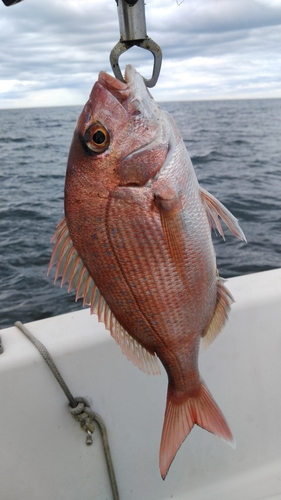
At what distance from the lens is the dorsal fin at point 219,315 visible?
5.34ft

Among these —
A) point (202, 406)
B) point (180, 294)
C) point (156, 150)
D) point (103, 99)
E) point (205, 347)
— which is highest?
point (103, 99)

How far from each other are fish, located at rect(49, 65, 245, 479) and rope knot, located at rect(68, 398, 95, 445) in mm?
758

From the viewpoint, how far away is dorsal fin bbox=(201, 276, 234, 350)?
1628 mm

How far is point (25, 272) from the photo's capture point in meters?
6.90

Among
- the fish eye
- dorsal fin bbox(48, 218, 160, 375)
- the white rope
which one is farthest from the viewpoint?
the white rope

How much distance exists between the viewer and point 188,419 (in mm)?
1666

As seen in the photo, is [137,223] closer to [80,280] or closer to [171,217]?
[171,217]

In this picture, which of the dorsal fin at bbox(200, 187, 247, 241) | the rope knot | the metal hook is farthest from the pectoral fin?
the rope knot

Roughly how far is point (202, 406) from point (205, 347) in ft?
0.74

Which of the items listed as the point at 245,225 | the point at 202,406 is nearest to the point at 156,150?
the point at 202,406

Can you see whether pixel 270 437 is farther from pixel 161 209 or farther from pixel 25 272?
pixel 25 272

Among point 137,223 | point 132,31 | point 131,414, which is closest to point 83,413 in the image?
point 131,414

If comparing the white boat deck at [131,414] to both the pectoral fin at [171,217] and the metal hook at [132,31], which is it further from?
the metal hook at [132,31]

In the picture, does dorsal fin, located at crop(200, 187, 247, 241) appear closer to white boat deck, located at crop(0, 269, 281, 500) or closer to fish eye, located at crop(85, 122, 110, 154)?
fish eye, located at crop(85, 122, 110, 154)
